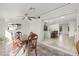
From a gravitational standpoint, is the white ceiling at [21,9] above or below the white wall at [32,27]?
above

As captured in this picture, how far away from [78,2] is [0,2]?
3.09ft

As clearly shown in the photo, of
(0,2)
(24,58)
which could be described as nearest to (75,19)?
(24,58)

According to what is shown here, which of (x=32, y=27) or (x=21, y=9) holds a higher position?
(x=21, y=9)

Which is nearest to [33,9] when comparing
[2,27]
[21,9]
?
[21,9]

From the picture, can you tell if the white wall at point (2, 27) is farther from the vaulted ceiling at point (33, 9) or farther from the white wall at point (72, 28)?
the white wall at point (72, 28)

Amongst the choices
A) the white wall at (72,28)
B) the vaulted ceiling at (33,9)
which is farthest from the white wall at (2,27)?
the white wall at (72,28)

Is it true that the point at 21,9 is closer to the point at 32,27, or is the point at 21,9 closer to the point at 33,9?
the point at 33,9

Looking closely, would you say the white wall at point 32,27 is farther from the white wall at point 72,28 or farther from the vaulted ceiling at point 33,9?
the white wall at point 72,28

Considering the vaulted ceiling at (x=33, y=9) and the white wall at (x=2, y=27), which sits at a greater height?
the vaulted ceiling at (x=33, y=9)

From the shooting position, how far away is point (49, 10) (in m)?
1.65

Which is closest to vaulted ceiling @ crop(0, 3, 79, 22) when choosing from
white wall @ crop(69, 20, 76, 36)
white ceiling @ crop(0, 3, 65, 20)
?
white ceiling @ crop(0, 3, 65, 20)

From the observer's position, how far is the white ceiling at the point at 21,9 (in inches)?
64.4

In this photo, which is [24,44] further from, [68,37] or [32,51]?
[68,37]

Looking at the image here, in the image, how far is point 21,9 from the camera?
5.40 ft
